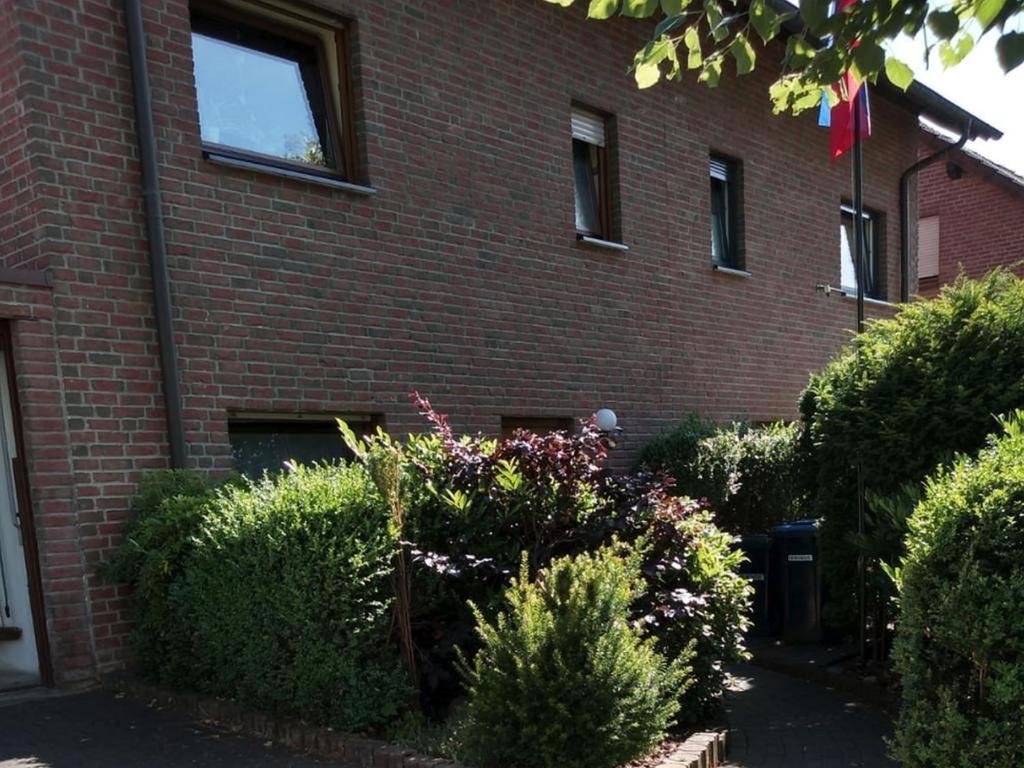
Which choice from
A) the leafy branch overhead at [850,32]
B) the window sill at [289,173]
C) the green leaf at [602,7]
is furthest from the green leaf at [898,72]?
the window sill at [289,173]

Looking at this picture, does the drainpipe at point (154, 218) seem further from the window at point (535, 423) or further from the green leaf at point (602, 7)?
the green leaf at point (602, 7)

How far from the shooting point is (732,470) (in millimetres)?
8570

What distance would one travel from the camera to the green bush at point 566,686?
3512 mm

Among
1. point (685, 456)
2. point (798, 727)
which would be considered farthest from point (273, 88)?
point (798, 727)

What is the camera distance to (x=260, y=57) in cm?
666

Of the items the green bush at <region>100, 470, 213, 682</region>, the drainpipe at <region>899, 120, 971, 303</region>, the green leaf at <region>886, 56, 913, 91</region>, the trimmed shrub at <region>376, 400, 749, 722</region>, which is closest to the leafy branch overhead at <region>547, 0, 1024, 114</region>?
the green leaf at <region>886, 56, 913, 91</region>

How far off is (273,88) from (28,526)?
359cm

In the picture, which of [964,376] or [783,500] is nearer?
[964,376]

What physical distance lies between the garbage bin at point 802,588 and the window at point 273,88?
457 cm

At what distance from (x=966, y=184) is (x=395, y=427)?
1788cm

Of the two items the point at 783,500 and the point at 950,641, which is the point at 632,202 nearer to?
the point at 783,500

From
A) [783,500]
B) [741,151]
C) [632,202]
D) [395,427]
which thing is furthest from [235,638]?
[741,151]

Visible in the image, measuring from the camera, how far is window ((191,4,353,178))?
6.30 meters

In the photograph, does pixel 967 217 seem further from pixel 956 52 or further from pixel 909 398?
pixel 956 52
